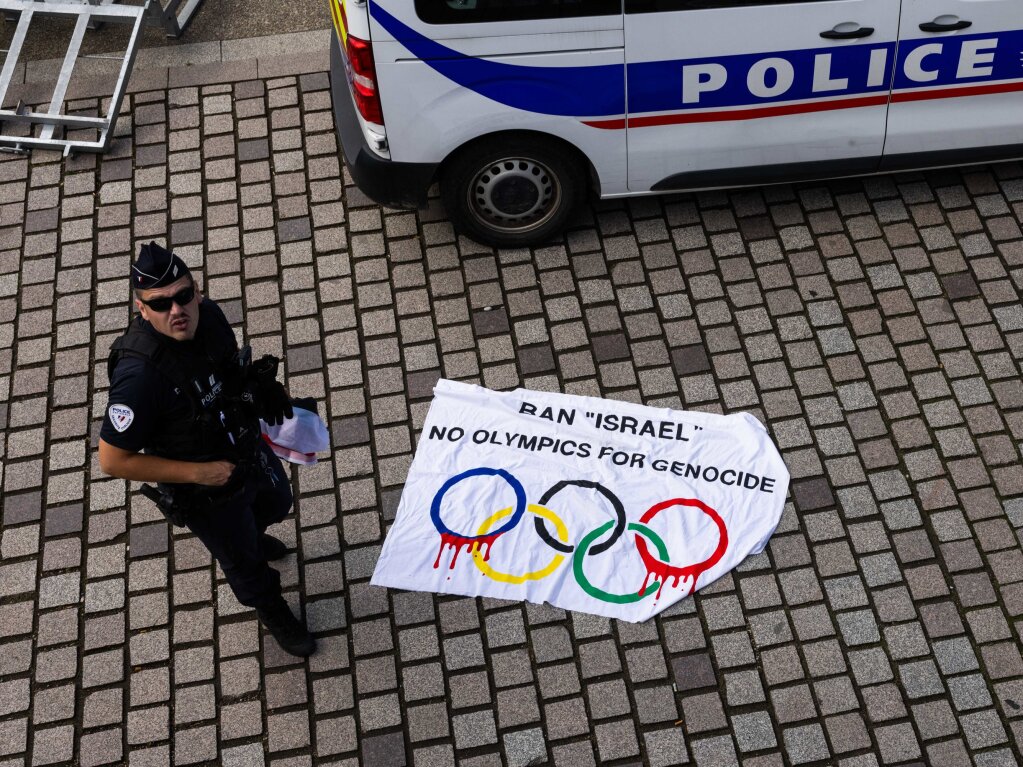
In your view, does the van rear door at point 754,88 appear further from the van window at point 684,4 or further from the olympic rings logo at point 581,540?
the olympic rings logo at point 581,540

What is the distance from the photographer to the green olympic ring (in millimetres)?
4879

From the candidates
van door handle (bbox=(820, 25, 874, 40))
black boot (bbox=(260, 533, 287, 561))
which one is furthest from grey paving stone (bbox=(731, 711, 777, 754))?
van door handle (bbox=(820, 25, 874, 40))

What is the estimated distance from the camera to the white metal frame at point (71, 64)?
6.85 metres

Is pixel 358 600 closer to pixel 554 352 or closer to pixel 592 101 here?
pixel 554 352

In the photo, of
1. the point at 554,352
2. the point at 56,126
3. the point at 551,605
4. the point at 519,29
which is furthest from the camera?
the point at 56,126

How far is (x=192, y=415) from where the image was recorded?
391 cm

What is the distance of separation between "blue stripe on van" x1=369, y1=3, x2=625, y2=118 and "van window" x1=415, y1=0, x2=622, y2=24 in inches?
5.4

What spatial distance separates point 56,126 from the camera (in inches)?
276

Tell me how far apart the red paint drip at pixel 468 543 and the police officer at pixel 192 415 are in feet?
2.91

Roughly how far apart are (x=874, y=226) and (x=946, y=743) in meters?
3.02

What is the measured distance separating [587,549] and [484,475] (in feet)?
2.14

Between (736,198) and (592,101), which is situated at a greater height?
(592,101)

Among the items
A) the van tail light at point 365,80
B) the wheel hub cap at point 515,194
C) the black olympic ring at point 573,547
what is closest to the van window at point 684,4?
the wheel hub cap at point 515,194

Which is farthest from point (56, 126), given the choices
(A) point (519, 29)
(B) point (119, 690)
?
(B) point (119, 690)
